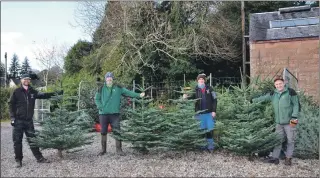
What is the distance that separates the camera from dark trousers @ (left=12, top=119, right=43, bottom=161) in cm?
711

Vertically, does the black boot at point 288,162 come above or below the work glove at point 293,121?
below

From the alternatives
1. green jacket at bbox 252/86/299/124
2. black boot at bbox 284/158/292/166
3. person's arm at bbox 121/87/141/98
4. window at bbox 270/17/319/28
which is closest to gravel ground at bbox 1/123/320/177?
black boot at bbox 284/158/292/166

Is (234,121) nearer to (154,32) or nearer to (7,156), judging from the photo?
(7,156)

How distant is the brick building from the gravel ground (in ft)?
36.1

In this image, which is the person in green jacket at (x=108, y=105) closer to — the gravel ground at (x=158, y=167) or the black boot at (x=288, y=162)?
the gravel ground at (x=158, y=167)

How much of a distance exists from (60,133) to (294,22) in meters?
16.2

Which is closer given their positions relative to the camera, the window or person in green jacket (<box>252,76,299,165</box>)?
person in green jacket (<box>252,76,299,165</box>)

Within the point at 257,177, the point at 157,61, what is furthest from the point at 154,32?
the point at 257,177

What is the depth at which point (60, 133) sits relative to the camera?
742 centimetres

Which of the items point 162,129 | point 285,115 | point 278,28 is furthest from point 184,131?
point 278,28

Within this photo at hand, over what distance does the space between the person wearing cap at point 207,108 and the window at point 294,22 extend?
13788 mm

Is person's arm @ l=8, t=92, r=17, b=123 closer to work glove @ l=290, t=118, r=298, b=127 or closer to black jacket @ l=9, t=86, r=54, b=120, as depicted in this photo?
black jacket @ l=9, t=86, r=54, b=120

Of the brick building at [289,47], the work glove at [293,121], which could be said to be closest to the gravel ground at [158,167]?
the work glove at [293,121]

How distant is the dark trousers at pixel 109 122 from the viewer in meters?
7.70
